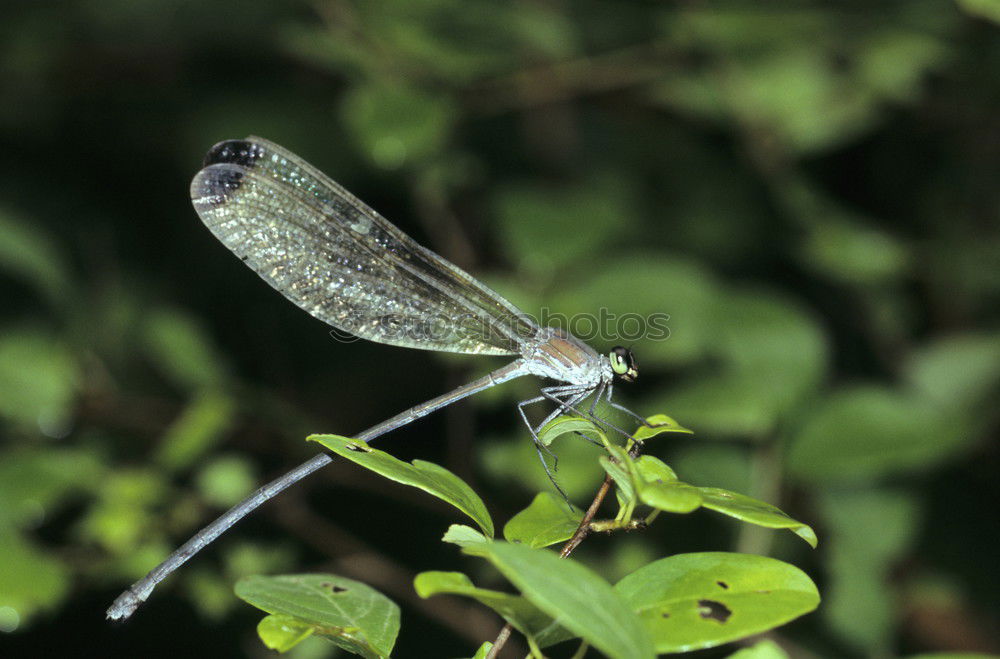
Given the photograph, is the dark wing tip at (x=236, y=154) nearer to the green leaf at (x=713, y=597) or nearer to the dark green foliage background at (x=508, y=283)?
the dark green foliage background at (x=508, y=283)

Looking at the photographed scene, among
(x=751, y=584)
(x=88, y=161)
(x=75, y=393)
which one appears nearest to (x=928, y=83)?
(x=751, y=584)

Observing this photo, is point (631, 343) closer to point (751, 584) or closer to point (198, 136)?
point (751, 584)

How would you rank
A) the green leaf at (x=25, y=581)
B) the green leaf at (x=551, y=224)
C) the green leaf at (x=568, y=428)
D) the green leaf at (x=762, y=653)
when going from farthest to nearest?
the green leaf at (x=551, y=224) → the green leaf at (x=25, y=581) → the green leaf at (x=568, y=428) → the green leaf at (x=762, y=653)

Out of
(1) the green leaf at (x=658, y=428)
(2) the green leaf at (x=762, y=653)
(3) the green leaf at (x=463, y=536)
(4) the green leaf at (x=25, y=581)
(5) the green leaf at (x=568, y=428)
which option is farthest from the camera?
(4) the green leaf at (x=25, y=581)

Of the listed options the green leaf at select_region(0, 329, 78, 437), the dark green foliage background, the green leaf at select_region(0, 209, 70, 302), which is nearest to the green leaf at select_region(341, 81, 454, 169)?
the dark green foliage background

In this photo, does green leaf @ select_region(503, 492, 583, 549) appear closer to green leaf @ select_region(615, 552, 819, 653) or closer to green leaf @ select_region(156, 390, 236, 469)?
green leaf @ select_region(615, 552, 819, 653)

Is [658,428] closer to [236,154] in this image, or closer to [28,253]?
[236,154]

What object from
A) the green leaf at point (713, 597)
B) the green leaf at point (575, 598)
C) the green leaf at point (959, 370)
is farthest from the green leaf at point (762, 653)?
the green leaf at point (959, 370)
